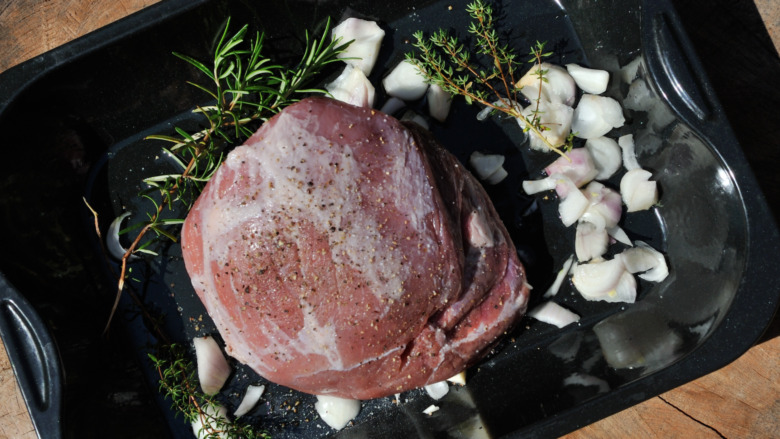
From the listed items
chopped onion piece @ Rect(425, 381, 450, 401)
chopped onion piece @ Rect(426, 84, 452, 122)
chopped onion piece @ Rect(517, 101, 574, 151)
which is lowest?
chopped onion piece @ Rect(425, 381, 450, 401)

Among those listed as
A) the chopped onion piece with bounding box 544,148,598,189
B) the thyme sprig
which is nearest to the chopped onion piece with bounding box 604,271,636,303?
the chopped onion piece with bounding box 544,148,598,189

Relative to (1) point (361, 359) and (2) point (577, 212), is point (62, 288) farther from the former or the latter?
(2) point (577, 212)

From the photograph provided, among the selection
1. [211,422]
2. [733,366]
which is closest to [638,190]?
[733,366]

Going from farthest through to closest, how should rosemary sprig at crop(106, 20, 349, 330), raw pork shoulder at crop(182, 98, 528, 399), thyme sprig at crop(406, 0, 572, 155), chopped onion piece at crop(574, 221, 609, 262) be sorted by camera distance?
chopped onion piece at crop(574, 221, 609, 262) → thyme sprig at crop(406, 0, 572, 155) → rosemary sprig at crop(106, 20, 349, 330) → raw pork shoulder at crop(182, 98, 528, 399)

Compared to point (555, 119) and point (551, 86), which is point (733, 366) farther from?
point (551, 86)

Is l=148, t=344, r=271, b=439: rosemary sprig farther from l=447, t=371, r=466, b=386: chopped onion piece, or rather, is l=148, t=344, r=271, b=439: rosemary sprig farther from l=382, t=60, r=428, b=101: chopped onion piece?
l=382, t=60, r=428, b=101: chopped onion piece

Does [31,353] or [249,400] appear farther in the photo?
[249,400]

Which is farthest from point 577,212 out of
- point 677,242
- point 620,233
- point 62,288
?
point 62,288
